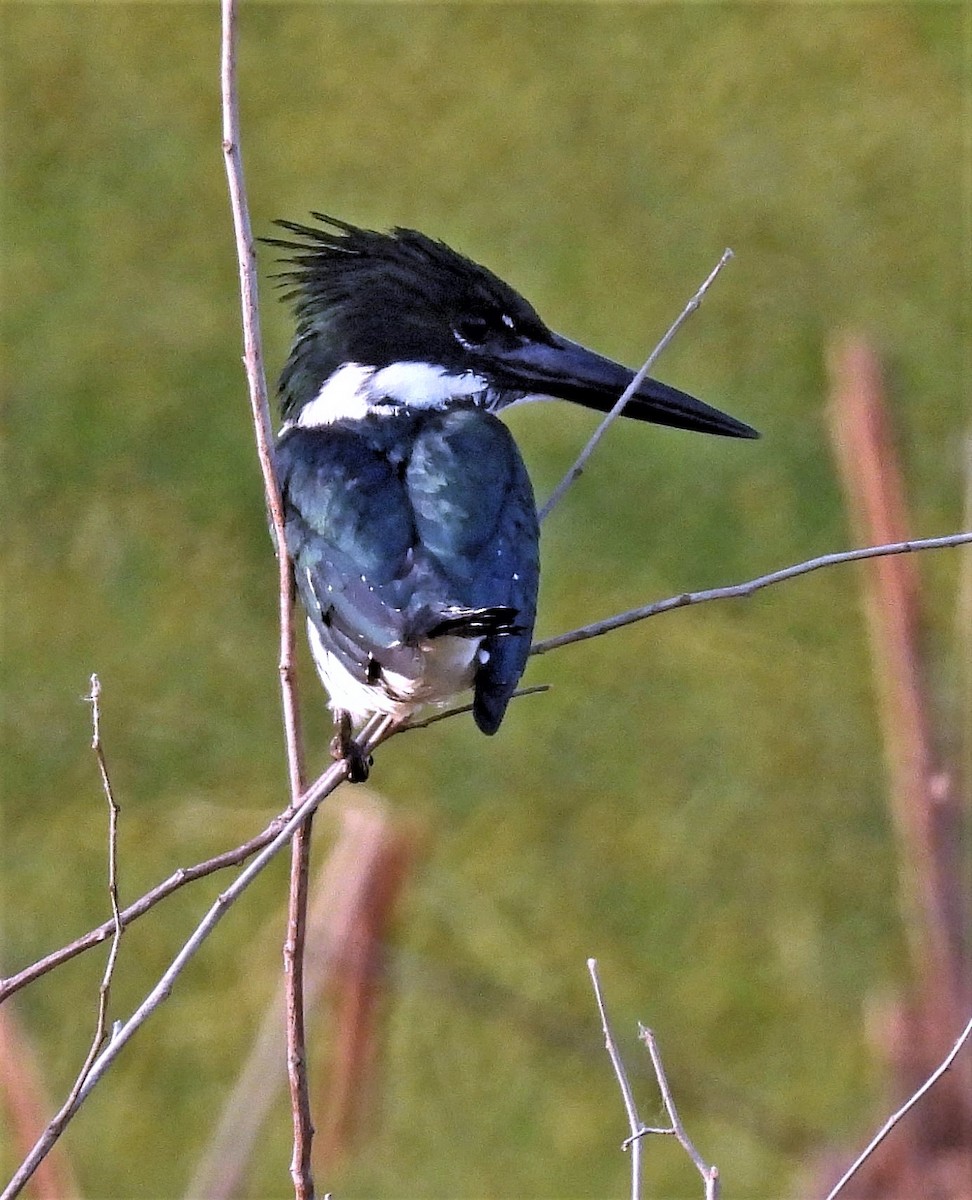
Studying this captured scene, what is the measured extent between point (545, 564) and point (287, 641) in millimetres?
2938

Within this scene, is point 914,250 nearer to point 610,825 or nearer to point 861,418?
point 610,825

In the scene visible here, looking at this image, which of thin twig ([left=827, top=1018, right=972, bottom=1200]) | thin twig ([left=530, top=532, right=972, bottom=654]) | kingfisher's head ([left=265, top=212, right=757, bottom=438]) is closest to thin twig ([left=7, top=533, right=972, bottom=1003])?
thin twig ([left=530, top=532, right=972, bottom=654])

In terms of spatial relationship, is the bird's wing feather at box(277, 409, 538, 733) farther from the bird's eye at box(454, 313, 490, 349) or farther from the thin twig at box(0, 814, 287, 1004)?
the thin twig at box(0, 814, 287, 1004)

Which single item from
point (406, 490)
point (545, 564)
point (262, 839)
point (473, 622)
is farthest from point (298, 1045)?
point (545, 564)

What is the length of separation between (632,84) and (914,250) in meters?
0.95

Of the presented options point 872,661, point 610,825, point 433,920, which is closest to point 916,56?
point 872,661

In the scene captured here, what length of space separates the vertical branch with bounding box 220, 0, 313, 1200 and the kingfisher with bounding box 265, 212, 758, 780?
0.21 m

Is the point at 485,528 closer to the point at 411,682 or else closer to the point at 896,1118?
the point at 411,682

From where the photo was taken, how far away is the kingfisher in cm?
207

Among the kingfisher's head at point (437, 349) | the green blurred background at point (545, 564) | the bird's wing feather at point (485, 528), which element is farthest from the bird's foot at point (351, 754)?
the green blurred background at point (545, 564)

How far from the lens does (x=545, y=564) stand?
186 inches

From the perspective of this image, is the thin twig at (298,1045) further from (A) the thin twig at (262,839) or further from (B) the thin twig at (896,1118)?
(B) the thin twig at (896,1118)

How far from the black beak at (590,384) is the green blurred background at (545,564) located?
146 centimetres

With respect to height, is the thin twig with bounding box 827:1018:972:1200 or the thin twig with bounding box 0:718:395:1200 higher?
the thin twig with bounding box 0:718:395:1200
